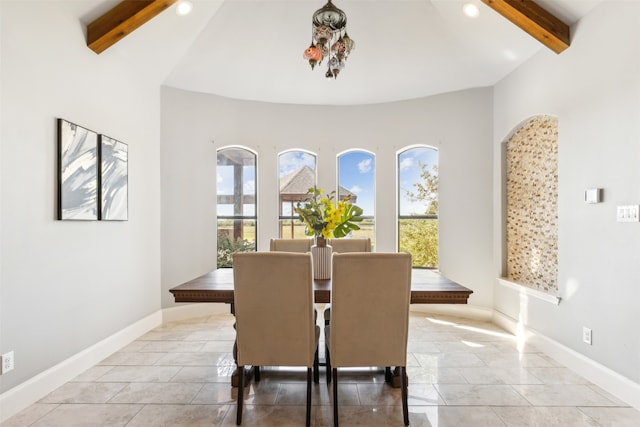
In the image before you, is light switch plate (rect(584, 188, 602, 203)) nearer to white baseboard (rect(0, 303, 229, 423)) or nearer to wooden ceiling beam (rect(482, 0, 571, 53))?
wooden ceiling beam (rect(482, 0, 571, 53))

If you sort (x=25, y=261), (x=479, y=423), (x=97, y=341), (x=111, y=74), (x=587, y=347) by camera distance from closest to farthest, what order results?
(x=479, y=423)
(x=25, y=261)
(x=587, y=347)
(x=97, y=341)
(x=111, y=74)

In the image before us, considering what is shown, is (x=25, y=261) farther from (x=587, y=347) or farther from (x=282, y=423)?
(x=587, y=347)

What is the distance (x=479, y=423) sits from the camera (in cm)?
213

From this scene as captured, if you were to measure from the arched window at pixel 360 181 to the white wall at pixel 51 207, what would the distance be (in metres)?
2.57

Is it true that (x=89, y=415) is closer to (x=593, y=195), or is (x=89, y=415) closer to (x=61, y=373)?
(x=61, y=373)

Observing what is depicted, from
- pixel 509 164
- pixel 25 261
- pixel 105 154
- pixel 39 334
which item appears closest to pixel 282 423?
pixel 39 334

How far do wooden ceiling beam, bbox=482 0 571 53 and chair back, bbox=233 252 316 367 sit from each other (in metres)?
2.55

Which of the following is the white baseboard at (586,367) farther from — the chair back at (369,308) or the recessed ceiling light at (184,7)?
the recessed ceiling light at (184,7)

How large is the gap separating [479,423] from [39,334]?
287cm

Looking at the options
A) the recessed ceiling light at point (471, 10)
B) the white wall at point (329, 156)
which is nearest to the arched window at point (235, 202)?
the white wall at point (329, 156)

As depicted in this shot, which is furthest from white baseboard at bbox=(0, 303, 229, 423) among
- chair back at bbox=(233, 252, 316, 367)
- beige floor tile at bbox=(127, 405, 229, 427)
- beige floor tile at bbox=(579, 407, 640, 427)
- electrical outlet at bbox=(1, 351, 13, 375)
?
beige floor tile at bbox=(579, 407, 640, 427)

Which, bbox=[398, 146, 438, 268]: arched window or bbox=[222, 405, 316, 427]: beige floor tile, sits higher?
bbox=[398, 146, 438, 268]: arched window

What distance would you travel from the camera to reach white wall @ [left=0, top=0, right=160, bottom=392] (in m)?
2.24

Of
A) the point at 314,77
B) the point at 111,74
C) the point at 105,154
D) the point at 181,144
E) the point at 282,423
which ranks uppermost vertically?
the point at 314,77
